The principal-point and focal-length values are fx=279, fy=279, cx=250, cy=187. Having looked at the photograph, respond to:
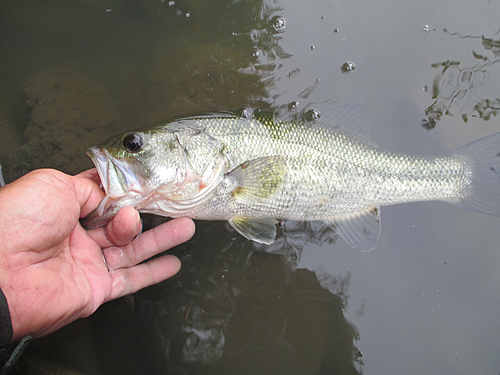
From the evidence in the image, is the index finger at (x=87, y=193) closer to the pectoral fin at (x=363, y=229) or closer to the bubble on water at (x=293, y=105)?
the bubble on water at (x=293, y=105)

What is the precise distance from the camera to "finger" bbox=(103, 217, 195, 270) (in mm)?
2113

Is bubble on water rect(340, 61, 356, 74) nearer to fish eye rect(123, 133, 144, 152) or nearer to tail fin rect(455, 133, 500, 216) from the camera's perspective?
tail fin rect(455, 133, 500, 216)

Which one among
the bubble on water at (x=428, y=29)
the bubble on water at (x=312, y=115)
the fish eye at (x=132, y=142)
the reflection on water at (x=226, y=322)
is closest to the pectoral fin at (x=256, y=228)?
the reflection on water at (x=226, y=322)

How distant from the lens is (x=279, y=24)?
9.82 ft

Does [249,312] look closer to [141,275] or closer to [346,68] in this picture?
[141,275]

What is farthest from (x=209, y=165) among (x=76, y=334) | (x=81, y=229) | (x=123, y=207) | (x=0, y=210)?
(x=76, y=334)

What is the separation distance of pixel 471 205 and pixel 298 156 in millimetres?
1646

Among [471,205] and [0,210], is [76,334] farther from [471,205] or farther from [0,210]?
[471,205]

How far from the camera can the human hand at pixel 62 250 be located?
155 centimetres

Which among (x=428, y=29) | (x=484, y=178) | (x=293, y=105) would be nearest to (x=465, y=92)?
(x=428, y=29)

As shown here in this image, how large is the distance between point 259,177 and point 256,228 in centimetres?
45

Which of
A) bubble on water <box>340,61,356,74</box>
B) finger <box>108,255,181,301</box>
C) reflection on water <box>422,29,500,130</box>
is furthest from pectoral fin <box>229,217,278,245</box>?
reflection on water <box>422,29,500,130</box>

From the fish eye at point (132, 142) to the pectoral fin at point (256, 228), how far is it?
0.93m

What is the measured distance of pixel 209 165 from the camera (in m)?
2.12
